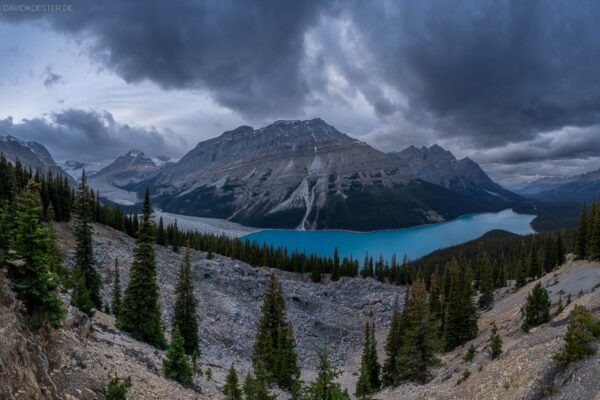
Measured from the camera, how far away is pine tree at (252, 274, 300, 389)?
33.9 meters

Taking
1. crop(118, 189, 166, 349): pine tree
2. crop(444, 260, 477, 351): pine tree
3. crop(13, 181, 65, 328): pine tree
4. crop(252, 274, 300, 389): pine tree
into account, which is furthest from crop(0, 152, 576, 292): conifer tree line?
crop(13, 181, 65, 328): pine tree

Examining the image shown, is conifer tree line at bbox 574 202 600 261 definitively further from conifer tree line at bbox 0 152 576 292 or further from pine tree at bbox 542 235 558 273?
pine tree at bbox 542 235 558 273

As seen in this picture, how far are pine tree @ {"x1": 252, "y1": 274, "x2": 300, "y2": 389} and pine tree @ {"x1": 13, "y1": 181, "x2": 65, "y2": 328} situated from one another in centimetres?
1962

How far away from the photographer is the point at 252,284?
67.6 metres

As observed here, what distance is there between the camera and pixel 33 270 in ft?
45.5

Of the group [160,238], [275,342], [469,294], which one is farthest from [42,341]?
[160,238]

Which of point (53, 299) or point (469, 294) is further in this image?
point (469, 294)

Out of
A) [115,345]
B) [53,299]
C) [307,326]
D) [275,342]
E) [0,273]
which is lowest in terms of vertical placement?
[307,326]

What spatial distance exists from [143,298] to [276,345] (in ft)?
50.3

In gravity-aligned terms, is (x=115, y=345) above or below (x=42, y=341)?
below

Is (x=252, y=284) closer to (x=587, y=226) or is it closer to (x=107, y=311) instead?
(x=107, y=311)

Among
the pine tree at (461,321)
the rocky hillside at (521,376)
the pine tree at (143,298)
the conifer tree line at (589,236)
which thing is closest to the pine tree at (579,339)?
the rocky hillside at (521,376)

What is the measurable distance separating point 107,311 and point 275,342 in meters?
16.7

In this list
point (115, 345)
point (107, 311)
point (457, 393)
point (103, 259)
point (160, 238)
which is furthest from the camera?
point (160, 238)
